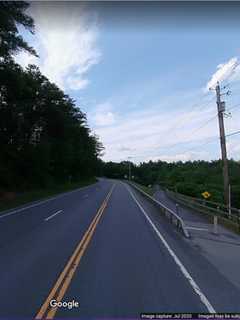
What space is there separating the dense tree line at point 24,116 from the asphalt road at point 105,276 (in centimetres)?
1745

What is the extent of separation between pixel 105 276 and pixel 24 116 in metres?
41.7

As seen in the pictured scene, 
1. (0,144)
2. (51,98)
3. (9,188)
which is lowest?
(9,188)

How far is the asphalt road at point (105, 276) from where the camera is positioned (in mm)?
7422

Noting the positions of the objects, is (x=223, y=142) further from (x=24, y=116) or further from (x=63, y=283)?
(x=24, y=116)

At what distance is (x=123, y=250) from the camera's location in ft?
44.0

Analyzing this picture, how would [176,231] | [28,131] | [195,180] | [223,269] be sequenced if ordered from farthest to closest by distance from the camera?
[195,180], [28,131], [176,231], [223,269]

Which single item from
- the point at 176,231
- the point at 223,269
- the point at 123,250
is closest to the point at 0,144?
the point at 176,231

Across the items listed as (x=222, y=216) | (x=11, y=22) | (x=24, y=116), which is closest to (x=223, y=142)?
(x=222, y=216)

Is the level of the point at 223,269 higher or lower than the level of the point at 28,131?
lower

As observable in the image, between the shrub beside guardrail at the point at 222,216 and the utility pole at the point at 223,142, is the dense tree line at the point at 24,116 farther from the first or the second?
the shrub beside guardrail at the point at 222,216

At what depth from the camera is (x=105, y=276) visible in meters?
9.69

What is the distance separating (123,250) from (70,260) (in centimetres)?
238

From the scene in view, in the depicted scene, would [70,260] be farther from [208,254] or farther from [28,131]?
[28,131]

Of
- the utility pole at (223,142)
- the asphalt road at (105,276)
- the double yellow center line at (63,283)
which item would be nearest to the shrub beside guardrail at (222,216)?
the utility pole at (223,142)
